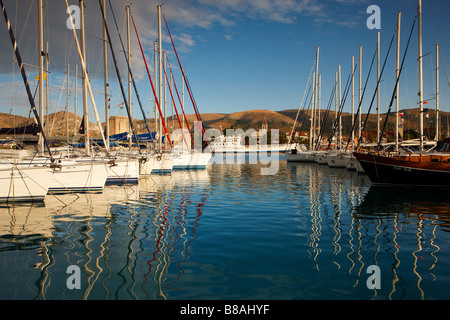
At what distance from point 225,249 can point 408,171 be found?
54.1 ft

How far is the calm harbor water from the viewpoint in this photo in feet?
19.4

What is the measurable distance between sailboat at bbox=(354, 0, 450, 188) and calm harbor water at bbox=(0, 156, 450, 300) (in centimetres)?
420

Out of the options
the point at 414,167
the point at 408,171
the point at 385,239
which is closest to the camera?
the point at 385,239

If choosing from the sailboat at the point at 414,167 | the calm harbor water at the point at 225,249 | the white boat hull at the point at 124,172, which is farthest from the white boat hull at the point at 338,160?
the white boat hull at the point at 124,172

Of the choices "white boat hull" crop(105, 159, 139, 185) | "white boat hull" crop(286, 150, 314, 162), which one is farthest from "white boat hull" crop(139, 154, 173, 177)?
"white boat hull" crop(286, 150, 314, 162)

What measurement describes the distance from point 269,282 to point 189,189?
48.1 ft

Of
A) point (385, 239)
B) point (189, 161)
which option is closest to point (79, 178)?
point (385, 239)

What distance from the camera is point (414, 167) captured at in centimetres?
1944

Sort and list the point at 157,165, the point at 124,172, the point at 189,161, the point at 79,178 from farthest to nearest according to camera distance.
→ 1. the point at 189,161
2. the point at 157,165
3. the point at 124,172
4. the point at 79,178

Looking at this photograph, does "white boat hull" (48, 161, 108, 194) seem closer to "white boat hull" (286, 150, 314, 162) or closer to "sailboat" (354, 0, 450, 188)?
"sailboat" (354, 0, 450, 188)

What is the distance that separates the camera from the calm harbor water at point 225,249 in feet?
19.4

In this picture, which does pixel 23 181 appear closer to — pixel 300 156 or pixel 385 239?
pixel 385 239
